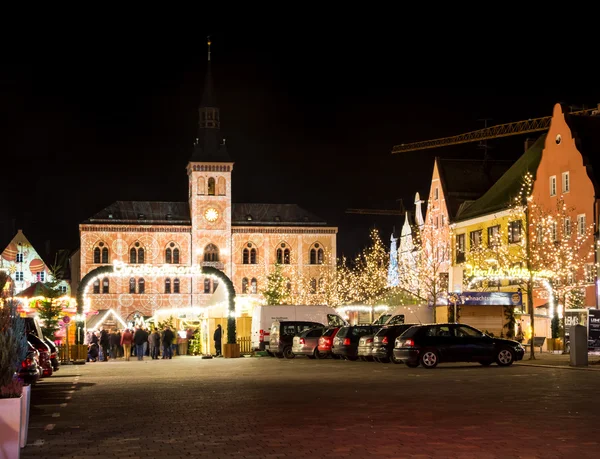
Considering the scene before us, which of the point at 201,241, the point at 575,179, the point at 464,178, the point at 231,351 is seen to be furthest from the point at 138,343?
the point at 201,241

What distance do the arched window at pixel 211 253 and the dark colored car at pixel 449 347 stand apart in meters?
80.5

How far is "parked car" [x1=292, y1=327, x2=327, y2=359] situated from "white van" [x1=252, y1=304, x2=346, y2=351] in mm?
3888

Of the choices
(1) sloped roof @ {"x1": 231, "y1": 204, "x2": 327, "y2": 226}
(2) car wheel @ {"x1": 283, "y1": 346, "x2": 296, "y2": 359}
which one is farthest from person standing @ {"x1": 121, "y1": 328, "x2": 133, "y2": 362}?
(1) sloped roof @ {"x1": 231, "y1": 204, "x2": 327, "y2": 226}

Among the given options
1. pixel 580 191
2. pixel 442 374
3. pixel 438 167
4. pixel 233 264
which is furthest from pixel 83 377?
pixel 233 264

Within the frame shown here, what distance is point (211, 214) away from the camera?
4496 inches

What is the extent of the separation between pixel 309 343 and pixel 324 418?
94.4ft

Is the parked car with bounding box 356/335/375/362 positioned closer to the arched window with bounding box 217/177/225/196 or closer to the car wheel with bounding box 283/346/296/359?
the car wheel with bounding box 283/346/296/359

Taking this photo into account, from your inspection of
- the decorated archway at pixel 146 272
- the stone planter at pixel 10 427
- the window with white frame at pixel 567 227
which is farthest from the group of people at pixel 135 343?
the stone planter at pixel 10 427

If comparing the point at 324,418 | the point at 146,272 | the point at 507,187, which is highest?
the point at 507,187

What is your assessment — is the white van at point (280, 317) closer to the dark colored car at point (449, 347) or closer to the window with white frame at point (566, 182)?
the window with white frame at point (566, 182)

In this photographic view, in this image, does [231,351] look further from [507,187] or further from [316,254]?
[316,254]

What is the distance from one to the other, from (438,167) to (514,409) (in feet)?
196

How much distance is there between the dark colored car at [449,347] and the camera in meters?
33.0

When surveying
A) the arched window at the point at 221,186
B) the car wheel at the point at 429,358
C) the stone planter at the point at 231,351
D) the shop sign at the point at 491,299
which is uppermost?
the arched window at the point at 221,186
